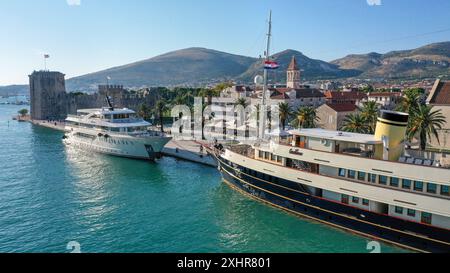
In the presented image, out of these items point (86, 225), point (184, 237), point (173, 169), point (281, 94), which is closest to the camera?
point (184, 237)

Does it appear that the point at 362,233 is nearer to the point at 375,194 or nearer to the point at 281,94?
the point at 375,194

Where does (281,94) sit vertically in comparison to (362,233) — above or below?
above

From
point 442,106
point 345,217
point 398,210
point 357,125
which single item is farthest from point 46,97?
point 398,210

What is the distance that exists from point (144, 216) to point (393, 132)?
17.8 metres

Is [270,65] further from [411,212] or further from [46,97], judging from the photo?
[46,97]

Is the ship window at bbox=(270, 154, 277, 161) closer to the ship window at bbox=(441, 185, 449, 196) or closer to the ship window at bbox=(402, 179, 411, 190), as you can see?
the ship window at bbox=(402, 179, 411, 190)

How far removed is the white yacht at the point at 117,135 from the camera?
4562 centimetres

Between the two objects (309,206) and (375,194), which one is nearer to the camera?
(375,194)

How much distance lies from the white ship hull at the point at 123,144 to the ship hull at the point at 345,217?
18.0 meters

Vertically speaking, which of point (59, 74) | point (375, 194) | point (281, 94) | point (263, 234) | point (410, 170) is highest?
point (59, 74)

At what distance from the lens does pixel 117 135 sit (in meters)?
48.1
